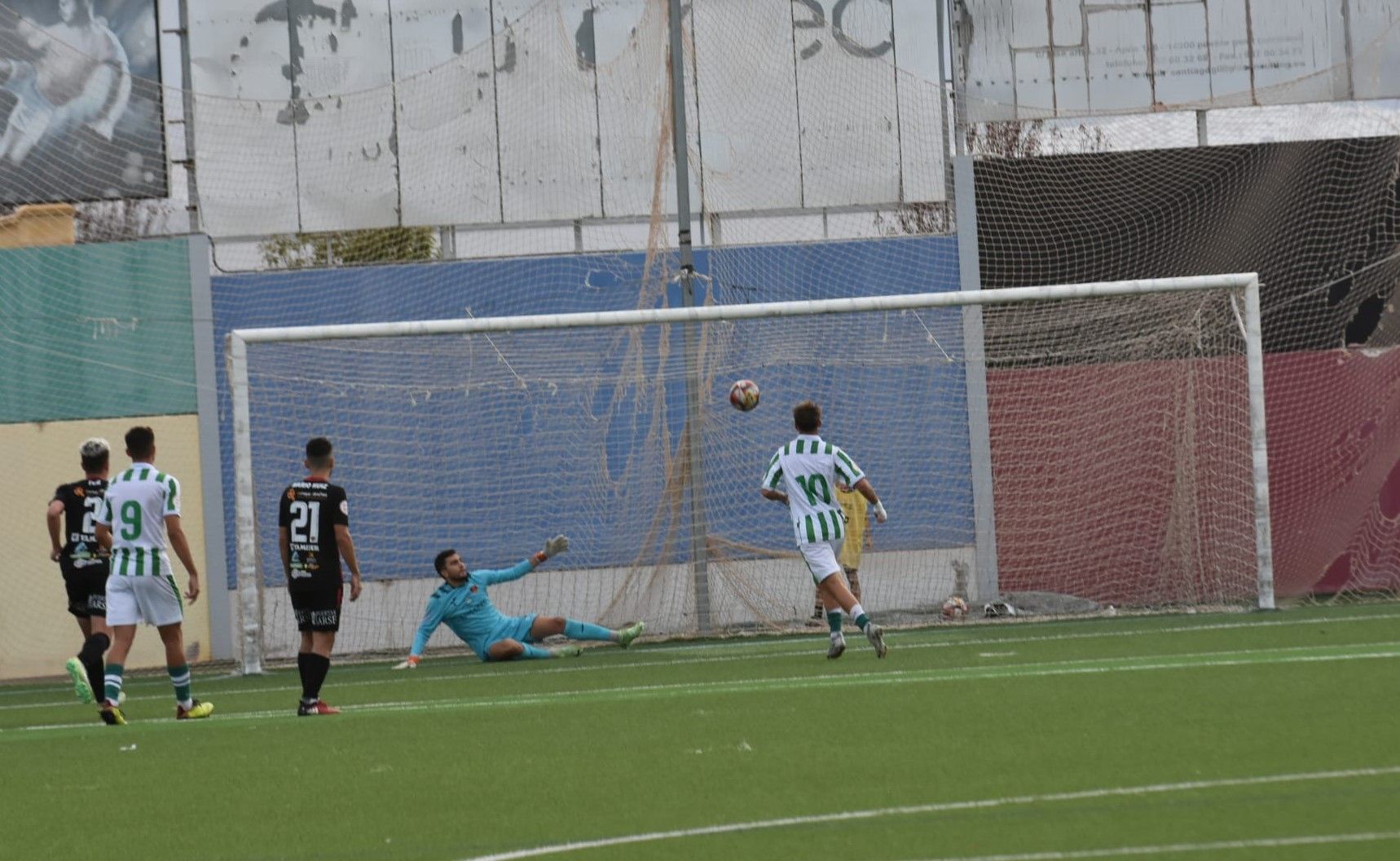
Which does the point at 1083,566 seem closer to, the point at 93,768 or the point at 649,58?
the point at 649,58

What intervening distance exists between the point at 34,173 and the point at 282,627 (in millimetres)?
5530

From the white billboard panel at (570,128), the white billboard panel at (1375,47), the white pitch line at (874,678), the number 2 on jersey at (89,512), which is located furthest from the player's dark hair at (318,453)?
the white billboard panel at (1375,47)

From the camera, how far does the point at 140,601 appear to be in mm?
11555

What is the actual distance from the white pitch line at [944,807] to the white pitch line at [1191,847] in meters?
0.89

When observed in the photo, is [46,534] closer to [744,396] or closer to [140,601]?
[744,396]

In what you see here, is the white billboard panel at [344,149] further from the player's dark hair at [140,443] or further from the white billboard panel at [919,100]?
the player's dark hair at [140,443]

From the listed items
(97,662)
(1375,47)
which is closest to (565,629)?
(97,662)

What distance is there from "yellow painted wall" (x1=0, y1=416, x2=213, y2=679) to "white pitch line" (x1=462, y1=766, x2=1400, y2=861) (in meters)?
13.8

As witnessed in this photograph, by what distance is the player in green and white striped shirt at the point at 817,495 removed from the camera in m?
13.9

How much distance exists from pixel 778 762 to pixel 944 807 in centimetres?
154

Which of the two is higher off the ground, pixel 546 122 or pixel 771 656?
pixel 546 122

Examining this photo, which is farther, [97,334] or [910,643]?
[97,334]

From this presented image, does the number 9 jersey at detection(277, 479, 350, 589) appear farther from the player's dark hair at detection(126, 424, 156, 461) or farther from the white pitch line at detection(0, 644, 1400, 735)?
the white pitch line at detection(0, 644, 1400, 735)

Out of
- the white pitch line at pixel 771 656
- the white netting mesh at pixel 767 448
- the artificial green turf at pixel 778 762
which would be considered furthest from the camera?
the white netting mesh at pixel 767 448
